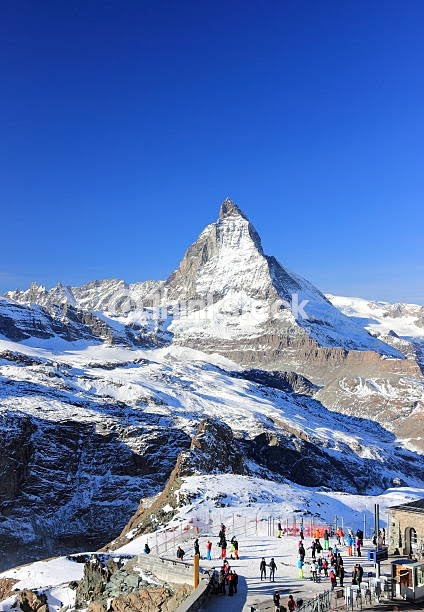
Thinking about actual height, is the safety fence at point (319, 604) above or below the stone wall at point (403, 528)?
Result: below

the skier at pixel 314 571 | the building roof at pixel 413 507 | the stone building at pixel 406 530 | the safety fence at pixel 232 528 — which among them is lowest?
the safety fence at pixel 232 528

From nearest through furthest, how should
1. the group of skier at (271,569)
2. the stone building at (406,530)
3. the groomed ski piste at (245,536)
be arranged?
the groomed ski piste at (245,536)
the group of skier at (271,569)
the stone building at (406,530)

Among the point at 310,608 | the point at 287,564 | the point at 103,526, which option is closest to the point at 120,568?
the point at 287,564

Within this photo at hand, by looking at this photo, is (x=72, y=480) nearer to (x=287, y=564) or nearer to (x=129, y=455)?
(x=129, y=455)

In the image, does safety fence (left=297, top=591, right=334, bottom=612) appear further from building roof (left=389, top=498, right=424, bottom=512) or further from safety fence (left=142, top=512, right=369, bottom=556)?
safety fence (left=142, top=512, right=369, bottom=556)

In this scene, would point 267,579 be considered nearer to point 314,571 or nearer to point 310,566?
point 314,571

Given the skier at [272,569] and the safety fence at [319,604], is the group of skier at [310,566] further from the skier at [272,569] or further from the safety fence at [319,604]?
the safety fence at [319,604]

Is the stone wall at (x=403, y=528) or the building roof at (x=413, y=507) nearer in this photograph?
the stone wall at (x=403, y=528)

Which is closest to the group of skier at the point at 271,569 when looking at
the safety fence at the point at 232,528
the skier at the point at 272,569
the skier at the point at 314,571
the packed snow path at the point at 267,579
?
the skier at the point at 272,569

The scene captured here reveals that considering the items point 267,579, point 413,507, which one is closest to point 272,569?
point 267,579

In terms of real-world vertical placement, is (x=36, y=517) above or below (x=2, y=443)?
below
